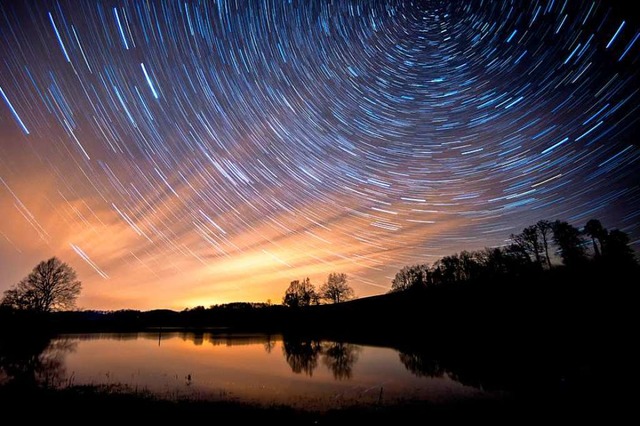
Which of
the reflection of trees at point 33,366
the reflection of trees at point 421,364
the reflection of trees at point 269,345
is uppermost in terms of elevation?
the reflection of trees at point 33,366

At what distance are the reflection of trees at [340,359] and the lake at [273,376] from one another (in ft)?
0.27

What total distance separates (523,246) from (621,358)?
115ft

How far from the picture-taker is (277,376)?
73.4 feet

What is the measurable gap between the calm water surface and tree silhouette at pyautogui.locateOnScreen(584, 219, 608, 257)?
37.8 meters

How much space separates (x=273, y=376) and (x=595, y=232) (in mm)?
53110

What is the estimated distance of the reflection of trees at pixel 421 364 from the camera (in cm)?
2238

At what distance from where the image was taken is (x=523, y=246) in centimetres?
5250

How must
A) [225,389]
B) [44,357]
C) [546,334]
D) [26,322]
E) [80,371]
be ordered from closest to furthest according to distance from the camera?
[225,389] < [80,371] < [44,357] < [546,334] < [26,322]

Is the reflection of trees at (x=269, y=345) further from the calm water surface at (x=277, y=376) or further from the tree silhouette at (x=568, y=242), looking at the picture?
the tree silhouette at (x=568, y=242)

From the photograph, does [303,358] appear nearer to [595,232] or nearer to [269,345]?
[269,345]

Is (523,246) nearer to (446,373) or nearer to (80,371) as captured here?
(446,373)

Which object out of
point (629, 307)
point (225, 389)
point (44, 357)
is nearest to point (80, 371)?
point (44, 357)

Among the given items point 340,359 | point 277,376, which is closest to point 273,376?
point 277,376

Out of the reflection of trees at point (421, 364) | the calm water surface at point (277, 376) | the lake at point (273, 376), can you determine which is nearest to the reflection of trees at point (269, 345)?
the lake at point (273, 376)
